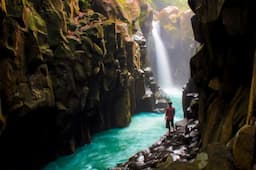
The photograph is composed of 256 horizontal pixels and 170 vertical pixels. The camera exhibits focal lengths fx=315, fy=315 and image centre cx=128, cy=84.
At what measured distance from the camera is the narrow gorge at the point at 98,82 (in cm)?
1007

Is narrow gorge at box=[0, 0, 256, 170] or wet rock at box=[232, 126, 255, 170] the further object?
narrow gorge at box=[0, 0, 256, 170]

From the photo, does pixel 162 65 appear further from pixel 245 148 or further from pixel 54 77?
pixel 245 148

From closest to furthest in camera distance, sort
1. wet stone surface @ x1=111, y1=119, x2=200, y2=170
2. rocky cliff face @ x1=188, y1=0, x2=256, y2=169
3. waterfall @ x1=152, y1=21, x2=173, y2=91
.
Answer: rocky cliff face @ x1=188, y1=0, x2=256, y2=169 → wet stone surface @ x1=111, y1=119, x2=200, y2=170 → waterfall @ x1=152, y1=21, x2=173, y2=91

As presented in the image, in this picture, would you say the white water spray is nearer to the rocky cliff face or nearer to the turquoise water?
the turquoise water

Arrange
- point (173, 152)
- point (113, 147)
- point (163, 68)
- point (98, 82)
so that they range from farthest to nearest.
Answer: point (163, 68) < point (98, 82) < point (113, 147) < point (173, 152)

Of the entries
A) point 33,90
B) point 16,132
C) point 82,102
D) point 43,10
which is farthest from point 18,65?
point 82,102

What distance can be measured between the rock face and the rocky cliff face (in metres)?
9.07

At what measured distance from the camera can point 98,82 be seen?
1099 inches

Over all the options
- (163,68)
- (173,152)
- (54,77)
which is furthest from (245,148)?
(163,68)

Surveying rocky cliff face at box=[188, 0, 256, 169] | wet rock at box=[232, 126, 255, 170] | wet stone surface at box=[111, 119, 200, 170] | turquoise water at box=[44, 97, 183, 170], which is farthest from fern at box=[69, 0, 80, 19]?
wet rock at box=[232, 126, 255, 170]

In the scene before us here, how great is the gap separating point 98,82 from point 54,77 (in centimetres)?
786

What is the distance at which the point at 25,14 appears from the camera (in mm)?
17484

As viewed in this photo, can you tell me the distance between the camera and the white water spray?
208 feet

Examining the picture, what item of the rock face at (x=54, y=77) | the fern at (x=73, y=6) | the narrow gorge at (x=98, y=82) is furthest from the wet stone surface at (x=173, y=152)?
the fern at (x=73, y=6)
